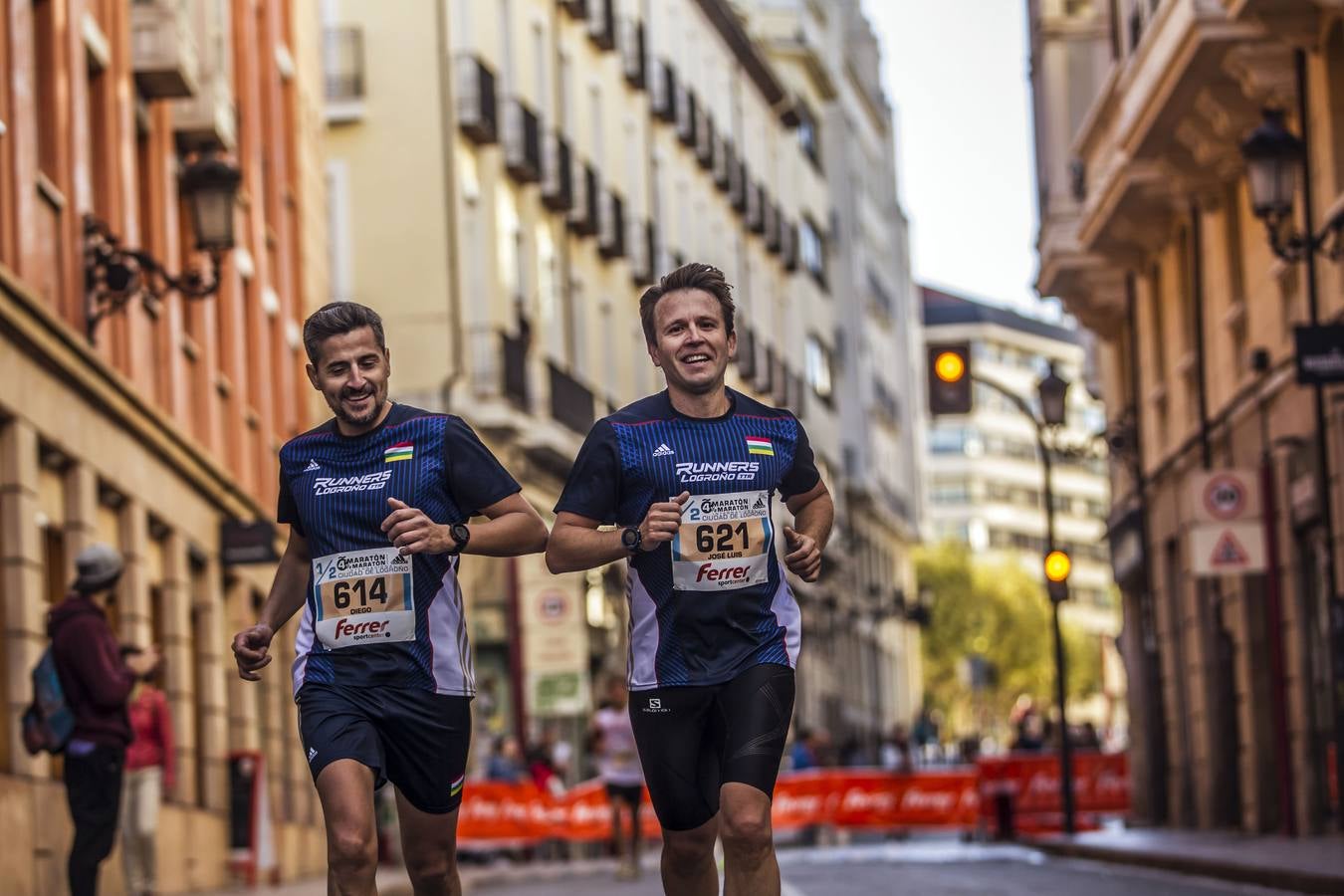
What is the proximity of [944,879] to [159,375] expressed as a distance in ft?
29.9

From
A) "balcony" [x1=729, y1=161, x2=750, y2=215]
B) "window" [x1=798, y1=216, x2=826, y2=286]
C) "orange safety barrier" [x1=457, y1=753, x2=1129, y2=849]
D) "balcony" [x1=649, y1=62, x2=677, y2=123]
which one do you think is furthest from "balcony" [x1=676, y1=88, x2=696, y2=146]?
"orange safety barrier" [x1=457, y1=753, x2=1129, y2=849]

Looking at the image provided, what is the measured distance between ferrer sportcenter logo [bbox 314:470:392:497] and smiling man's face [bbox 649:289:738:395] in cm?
91

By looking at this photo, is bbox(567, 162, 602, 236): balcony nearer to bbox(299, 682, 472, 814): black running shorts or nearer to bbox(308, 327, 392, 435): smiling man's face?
bbox(308, 327, 392, 435): smiling man's face

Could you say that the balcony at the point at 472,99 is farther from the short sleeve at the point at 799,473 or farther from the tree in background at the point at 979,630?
the tree in background at the point at 979,630

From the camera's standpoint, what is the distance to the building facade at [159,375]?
66.0ft

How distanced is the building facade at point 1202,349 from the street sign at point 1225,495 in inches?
10.8

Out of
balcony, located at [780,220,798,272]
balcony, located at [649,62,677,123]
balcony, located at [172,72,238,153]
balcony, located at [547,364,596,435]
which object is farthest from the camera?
balcony, located at [780,220,798,272]

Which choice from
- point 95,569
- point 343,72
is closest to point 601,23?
point 343,72

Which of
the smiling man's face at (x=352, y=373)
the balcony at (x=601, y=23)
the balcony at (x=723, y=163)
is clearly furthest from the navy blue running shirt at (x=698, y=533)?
the balcony at (x=723, y=163)

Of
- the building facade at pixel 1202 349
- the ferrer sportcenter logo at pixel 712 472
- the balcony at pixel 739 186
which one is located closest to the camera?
the ferrer sportcenter logo at pixel 712 472

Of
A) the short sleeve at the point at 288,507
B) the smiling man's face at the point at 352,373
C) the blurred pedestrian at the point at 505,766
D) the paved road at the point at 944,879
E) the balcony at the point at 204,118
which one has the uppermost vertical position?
the balcony at the point at 204,118

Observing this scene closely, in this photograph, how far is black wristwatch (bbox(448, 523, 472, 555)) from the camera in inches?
351

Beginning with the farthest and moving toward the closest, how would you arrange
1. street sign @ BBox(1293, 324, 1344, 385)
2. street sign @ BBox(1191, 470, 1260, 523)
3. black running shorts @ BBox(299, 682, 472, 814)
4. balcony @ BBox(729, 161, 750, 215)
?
1. balcony @ BBox(729, 161, 750, 215)
2. street sign @ BBox(1191, 470, 1260, 523)
3. street sign @ BBox(1293, 324, 1344, 385)
4. black running shorts @ BBox(299, 682, 472, 814)

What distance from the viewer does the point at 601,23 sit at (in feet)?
172
